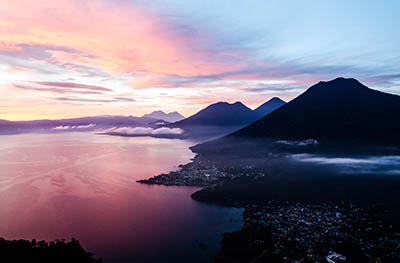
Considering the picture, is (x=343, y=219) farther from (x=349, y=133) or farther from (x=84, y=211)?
(x=349, y=133)

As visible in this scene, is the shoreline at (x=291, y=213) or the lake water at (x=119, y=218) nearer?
the shoreline at (x=291, y=213)

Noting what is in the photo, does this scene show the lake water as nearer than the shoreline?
No

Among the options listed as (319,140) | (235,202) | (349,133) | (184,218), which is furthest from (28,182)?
(349,133)

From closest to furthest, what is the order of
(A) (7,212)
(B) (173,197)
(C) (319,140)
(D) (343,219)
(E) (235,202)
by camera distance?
1. (D) (343,219)
2. (A) (7,212)
3. (E) (235,202)
4. (B) (173,197)
5. (C) (319,140)

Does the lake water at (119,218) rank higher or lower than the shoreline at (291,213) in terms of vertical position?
lower

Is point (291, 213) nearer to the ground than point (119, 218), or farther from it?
farther from it

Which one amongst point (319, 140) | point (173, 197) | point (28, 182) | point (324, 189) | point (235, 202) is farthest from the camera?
point (319, 140)

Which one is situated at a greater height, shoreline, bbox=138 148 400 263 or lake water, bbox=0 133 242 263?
shoreline, bbox=138 148 400 263

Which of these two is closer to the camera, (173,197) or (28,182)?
(173,197)

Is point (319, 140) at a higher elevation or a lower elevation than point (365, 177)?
higher

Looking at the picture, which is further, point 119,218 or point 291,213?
point 119,218

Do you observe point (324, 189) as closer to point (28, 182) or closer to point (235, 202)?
point (235, 202)
